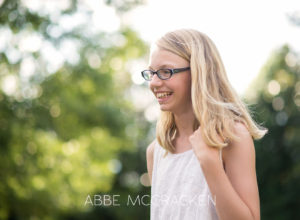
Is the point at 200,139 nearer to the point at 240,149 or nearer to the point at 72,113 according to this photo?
the point at 240,149

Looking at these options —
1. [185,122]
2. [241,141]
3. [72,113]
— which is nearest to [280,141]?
[72,113]

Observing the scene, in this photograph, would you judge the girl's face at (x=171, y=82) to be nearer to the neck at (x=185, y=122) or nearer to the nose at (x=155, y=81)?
the nose at (x=155, y=81)

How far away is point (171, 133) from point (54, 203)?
1057 centimetres

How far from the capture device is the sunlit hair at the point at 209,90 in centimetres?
214

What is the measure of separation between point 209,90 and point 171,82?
0.23 m

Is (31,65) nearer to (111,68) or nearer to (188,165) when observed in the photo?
(111,68)

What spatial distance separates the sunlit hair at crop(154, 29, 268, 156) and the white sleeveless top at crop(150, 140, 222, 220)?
0.25 meters

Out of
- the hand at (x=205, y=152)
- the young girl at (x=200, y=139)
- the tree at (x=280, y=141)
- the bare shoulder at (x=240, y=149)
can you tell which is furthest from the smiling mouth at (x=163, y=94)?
the tree at (x=280, y=141)

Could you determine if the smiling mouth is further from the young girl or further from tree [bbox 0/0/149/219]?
tree [bbox 0/0/149/219]

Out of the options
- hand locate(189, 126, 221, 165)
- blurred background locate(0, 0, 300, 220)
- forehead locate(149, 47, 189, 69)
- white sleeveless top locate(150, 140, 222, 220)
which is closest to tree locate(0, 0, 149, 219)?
blurred background locate(0, 0, 300, 220)

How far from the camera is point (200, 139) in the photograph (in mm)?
2109

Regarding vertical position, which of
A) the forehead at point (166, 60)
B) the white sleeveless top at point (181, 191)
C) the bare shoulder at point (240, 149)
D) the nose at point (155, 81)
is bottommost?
the white sleeveless top at point (181, 191)

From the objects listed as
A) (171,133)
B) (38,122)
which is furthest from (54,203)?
(171,133)

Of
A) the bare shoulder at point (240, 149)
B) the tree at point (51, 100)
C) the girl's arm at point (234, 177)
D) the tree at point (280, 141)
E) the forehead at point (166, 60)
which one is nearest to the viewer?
the girl's arm at point (234, 177)
